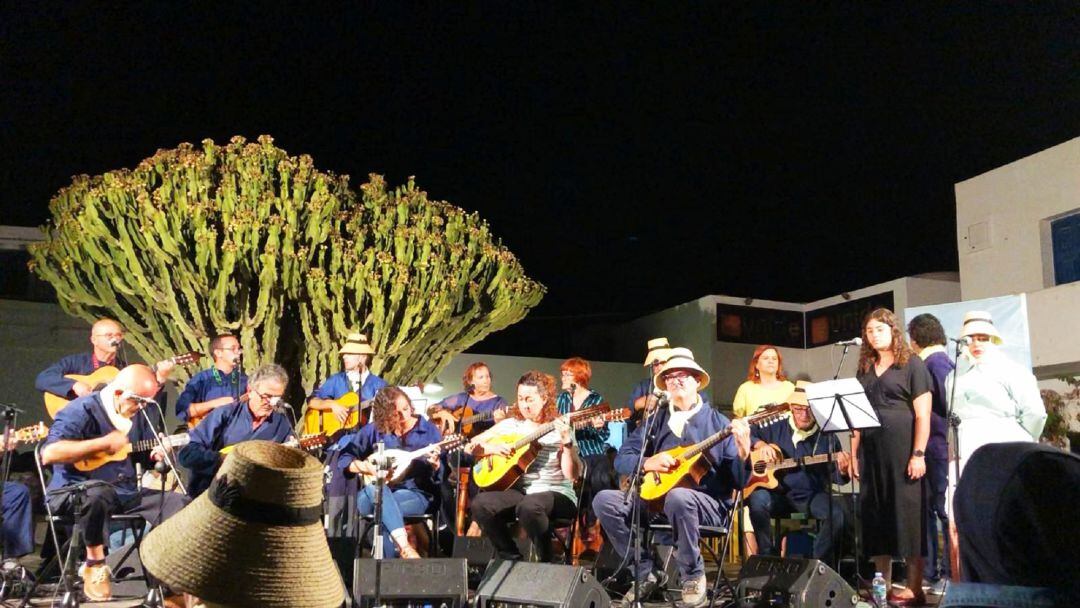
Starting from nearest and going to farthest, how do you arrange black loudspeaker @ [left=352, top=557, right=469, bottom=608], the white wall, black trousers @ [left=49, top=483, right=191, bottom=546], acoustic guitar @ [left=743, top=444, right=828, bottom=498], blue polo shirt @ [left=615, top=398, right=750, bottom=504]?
black loudspeaker @ [left=352, top=557, right=469, bottom=608], black trousers @ [left=49, top=483, right=191, bottom=546], blue polo shirt @ [left=615, top=398, right=750, bottom=504], acoustic guitar @ [left=743, top=444, right=828, bottom=498], the white wall

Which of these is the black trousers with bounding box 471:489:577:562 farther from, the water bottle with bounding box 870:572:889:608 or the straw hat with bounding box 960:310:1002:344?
the straw hat with bounding box 960:310:1002:344

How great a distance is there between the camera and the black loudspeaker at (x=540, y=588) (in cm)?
525

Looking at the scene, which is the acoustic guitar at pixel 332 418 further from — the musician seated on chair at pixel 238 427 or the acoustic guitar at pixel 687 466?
the acoustic guitar at pixel 687 466

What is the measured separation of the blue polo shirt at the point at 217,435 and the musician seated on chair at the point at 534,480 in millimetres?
1477

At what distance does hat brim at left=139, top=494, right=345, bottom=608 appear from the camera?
1738 millimetres

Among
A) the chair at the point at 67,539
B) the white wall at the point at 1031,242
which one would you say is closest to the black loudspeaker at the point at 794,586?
the chair at the point at 67,539

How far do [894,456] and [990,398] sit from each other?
41.3 inches

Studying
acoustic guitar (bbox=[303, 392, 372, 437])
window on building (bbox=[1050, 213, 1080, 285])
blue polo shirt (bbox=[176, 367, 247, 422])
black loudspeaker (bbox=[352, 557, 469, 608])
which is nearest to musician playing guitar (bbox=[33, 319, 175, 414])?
blue polo shirt (bbox=[176, 367, 247, 422])

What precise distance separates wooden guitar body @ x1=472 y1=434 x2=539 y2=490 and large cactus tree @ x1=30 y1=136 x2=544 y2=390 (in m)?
5.48

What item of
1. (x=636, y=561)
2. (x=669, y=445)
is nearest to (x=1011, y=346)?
(x=669, y=445)

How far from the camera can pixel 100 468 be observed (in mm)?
6488

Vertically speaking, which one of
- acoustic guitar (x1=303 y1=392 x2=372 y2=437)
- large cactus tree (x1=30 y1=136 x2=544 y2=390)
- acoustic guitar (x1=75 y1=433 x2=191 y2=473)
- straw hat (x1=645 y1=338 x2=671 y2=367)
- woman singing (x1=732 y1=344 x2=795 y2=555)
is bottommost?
acoustic guitar (x1=75 y1=433 x2=191 y2=473)

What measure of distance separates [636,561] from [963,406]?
114 inches

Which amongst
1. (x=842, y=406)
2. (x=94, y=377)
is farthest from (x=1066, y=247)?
(x=94, y=377)
